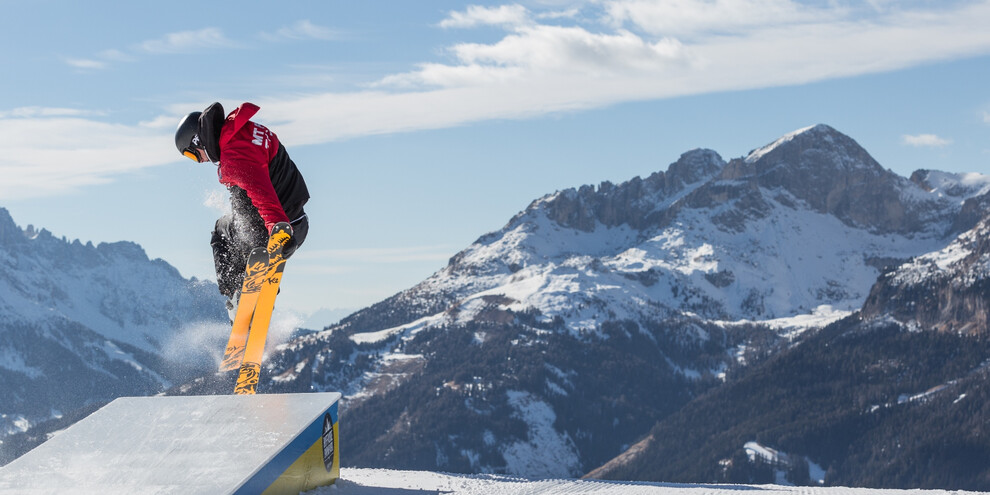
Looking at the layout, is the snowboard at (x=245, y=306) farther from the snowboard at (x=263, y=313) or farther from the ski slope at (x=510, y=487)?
the ski slope at (x=510, y=487)

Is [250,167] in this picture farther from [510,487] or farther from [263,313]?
[510,487]

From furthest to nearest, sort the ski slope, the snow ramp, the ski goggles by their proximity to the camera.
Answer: the ski slope → the ski goggles → the snow ramp

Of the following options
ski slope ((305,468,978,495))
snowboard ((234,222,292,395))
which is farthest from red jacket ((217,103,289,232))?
ski slope ((305,468,978,495))

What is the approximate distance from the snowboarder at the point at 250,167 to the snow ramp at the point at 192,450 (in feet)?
7.55

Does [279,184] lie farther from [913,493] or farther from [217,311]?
[913,493]

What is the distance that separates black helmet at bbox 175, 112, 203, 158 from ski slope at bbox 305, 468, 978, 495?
5.26 metres

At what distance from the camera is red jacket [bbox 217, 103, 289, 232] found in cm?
1440

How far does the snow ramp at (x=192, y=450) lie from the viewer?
42.7 ft

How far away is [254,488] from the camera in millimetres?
12961

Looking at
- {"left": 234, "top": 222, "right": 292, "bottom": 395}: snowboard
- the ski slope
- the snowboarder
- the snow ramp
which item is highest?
the snowboarder

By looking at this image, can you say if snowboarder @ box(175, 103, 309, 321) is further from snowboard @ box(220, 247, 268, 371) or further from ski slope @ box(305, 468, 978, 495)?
ski slope @ box(305, 468, 978, 495)

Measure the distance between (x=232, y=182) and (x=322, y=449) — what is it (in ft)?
13.0

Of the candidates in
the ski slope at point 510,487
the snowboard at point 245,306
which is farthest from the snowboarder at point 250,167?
the ski slope at point 510,487

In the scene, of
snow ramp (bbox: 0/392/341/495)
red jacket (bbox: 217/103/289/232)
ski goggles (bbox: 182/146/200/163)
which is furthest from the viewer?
ski goggles (bbox: 182/146/200/163)
